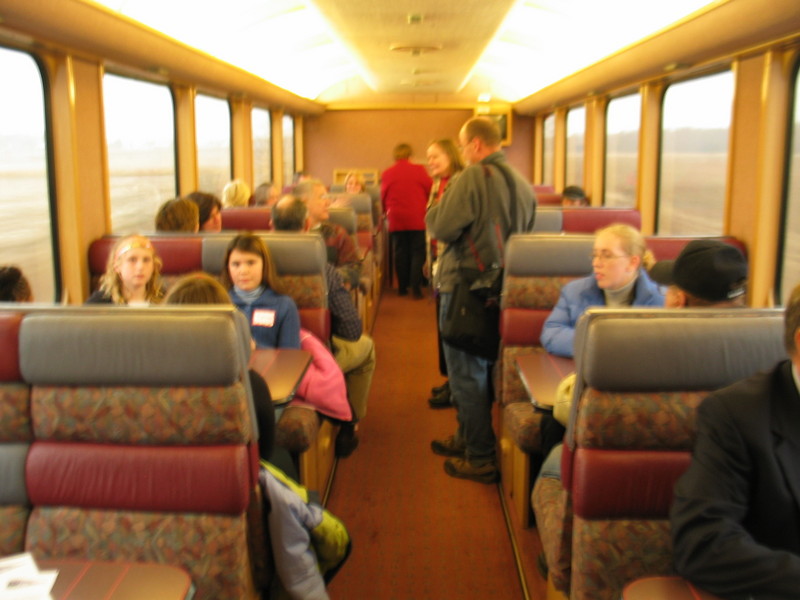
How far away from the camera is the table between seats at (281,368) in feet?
8.30

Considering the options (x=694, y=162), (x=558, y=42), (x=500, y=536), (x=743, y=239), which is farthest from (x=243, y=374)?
(x=558, y=42)

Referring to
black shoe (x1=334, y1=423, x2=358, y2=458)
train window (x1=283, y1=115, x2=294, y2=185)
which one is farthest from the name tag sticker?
train window (x1=283, y1=115, x2=294, y2=185)

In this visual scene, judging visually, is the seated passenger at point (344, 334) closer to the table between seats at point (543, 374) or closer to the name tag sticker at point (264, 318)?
the name tag sticker at point (264, 318)

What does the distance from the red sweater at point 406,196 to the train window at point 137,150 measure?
2804 millimetres

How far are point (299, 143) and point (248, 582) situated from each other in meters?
10.4

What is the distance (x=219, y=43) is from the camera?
6.23 meters

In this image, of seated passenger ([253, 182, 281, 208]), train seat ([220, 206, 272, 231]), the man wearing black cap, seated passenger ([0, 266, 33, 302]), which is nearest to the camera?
the man wearing black cap

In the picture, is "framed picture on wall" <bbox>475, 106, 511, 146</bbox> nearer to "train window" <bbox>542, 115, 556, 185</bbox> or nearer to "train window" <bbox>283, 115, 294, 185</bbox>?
"train window" <bbox>542, 115, 556, 185</bbox>

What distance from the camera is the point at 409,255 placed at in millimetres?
8562

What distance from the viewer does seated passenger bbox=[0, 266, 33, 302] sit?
2.69 meters

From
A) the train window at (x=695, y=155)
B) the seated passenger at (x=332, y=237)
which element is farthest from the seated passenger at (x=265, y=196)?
the train window at (x=695, y=155)

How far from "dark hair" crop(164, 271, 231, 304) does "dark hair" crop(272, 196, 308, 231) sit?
5.43 feet

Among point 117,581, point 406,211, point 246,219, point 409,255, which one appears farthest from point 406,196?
point 117,581

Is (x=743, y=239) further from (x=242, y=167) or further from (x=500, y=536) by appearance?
(x=242, y=167)
